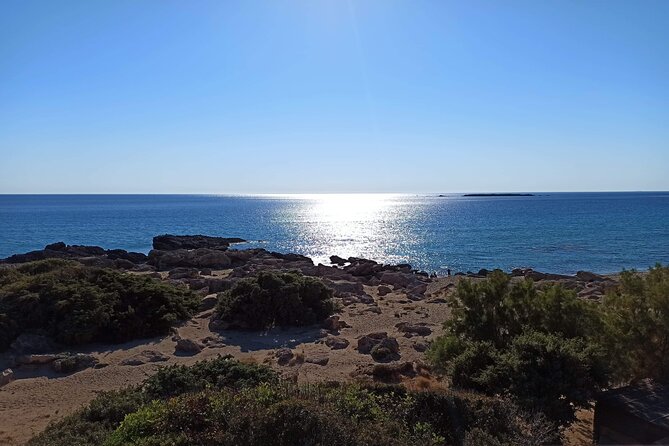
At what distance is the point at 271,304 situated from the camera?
1791 cm

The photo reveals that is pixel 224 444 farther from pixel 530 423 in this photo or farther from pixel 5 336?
pixel 5 336

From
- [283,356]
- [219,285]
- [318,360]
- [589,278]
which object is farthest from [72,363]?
[589,278]

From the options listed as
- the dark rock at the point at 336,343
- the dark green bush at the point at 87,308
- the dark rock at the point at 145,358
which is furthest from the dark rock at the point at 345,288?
the dark rock at the point at 145,358

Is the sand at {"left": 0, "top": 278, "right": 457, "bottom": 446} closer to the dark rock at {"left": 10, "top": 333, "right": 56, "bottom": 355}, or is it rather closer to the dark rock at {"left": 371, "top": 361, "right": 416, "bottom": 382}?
the dark rock at {"left": 371, "top": 361, "right": 416, "bottom": 382}


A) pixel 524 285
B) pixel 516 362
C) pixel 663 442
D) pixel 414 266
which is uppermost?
pixel 524 285

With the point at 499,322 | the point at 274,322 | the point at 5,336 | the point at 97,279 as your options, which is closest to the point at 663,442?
the point at 499,322

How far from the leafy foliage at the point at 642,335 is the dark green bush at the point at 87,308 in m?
12.7

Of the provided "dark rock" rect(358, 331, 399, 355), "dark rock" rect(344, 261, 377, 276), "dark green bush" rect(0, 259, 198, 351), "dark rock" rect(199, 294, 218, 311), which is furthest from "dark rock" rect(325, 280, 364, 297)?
"dark rock" rect(344, 261, 377, 276)

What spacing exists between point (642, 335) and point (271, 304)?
11.7m

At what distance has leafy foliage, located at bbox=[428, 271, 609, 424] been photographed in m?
7.77

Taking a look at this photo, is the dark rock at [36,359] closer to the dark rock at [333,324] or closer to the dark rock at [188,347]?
the dark rock at [188,347]

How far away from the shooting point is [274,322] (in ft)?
58.0

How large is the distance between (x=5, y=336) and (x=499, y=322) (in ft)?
43.9

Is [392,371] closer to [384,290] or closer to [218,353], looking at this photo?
[218,353]
